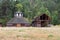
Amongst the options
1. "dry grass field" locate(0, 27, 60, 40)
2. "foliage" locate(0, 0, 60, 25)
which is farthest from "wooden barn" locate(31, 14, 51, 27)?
"dry grass field" locate(0, 27, 60, 40)

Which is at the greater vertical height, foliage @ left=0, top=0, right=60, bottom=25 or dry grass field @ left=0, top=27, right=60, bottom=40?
foliage @ left=0, top=0, right=60, bottom=25

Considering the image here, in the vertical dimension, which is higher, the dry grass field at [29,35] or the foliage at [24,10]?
the foliage at [24,10]

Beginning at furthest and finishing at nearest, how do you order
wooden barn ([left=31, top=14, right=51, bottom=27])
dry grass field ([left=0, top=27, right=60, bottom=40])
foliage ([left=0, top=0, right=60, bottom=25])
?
1. foliage ([left=0, top=0, right=60, bottom=25])
2. wooden barn ([left=31, top=14, right=51, bottom=27])
3. dry grass field ([left=0, top=27, right=60, bottom=40])

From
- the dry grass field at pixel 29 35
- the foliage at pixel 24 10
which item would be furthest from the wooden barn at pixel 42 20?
the dry grass field at pixel 29 35

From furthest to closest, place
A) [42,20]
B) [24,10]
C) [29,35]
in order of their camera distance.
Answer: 1. [24,10]
2. [42,20]
3. [29,35]

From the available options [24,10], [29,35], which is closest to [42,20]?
[24,10]

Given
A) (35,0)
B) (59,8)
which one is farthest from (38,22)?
(35,0)

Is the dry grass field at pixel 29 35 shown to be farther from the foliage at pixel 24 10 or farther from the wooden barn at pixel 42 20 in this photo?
the foliage at pixel 24 10

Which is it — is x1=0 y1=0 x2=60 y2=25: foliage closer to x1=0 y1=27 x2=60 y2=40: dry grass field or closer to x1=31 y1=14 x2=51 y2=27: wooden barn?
x1=31 y1=14 x2=51 y2=27: wooden barn

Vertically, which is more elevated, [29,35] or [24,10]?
[24,10]

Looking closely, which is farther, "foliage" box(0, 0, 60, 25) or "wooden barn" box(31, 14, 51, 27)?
"foliage" box(0, 0, 60, 25)

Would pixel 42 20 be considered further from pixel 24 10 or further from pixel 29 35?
pixel 29 35

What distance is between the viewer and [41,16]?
1725 inches

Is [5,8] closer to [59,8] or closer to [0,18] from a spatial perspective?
[0,18]
